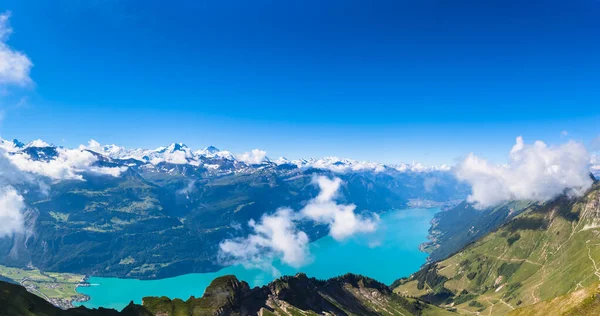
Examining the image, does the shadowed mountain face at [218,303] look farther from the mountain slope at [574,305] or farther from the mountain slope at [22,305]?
the mountain slope at [574,305]

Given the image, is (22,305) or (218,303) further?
(218,303)

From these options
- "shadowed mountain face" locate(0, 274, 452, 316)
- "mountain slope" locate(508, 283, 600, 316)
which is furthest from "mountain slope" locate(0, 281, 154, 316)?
"mountain slope" locate(508, 283, 600, 316)

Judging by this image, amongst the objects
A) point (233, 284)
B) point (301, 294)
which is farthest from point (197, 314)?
point (301, 294)

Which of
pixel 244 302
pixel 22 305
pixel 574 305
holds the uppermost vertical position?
pixel 244 302

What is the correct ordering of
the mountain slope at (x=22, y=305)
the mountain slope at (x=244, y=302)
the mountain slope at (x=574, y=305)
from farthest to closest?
the mountain slope at (x=244, y=302) → the mountain slope at (x=574, y=305) → the mountain slope at (x=22, y=305)

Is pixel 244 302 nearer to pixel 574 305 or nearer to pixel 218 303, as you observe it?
pixel 218 303

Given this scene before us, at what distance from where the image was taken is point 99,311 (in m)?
111

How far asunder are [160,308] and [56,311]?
4534cm

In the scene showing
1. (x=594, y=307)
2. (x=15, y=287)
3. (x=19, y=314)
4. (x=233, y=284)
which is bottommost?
(x=594, y=307)

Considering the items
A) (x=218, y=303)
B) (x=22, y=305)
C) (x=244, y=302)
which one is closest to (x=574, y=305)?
(x=244, y=302)

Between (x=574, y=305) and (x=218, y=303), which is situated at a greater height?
(x=218, y=303)

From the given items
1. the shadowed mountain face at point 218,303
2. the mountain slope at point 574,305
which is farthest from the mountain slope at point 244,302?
the mountain slope at point 574,305

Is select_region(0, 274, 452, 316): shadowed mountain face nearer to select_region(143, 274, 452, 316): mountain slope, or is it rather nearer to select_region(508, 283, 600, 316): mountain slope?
select_region(143, 274, 452, 316): mountain slope

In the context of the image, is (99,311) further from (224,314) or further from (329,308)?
(329,308)
